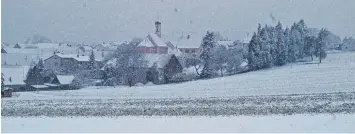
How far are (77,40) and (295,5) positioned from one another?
3.42 metres

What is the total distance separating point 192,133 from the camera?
27.6 feet

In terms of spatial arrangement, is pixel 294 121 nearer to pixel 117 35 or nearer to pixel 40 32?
pixel 117 35

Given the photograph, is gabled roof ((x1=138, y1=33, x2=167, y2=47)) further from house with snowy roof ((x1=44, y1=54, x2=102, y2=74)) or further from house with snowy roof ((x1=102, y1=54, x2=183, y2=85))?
house with snowy roof ((x1=44, y1=54, x2=102, y2=74))

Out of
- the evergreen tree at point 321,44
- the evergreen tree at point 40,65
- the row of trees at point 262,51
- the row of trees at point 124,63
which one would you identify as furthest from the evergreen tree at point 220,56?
the evergreen tree at point 40,65

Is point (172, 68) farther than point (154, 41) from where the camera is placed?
Yes

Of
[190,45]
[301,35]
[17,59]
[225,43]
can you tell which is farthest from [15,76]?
[301,35]

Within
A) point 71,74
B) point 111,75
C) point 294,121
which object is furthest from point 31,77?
point 294,121

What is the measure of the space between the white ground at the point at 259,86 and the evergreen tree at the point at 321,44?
0.12 meters

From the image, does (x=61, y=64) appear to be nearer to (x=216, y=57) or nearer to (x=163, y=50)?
(x=163, y=50)

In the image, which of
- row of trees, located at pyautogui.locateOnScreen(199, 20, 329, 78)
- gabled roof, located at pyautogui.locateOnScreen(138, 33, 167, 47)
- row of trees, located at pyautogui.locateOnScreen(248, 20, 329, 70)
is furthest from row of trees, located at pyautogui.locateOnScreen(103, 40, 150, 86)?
row of trees, located at pyautogui.locateOnScreen(248, 20, 329, 70)

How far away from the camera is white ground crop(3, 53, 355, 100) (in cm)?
879

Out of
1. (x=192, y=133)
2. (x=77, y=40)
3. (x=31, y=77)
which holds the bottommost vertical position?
(x=192, y=133)

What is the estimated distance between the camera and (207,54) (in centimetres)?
890

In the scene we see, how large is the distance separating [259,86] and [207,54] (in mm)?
965
